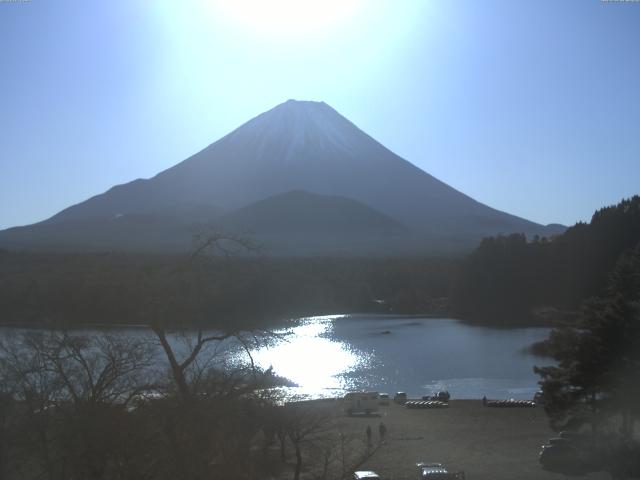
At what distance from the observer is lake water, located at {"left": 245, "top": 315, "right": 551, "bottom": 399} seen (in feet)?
58.5

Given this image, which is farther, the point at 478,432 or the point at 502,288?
the point at 502,288

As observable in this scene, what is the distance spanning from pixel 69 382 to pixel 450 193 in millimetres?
82385

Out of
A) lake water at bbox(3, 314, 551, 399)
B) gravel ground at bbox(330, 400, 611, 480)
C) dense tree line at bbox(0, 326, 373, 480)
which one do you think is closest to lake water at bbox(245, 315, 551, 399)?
lake water at bbox(3, 314, 551, 399)

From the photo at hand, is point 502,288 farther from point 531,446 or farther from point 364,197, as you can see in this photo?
point 364,197

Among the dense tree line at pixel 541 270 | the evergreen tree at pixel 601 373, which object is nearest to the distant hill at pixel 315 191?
the dense tree line at pixel 541 270

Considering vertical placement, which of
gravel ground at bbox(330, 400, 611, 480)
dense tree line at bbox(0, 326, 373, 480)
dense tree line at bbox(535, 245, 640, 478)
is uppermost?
dense tree line at bbox(0, 326, 373, 480)

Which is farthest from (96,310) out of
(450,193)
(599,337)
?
(450,193)

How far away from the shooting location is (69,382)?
11.9 ft

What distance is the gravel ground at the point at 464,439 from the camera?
28.7 ft

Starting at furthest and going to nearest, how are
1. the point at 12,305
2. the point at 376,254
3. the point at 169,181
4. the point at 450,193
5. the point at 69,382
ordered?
the point at 450,193 < the point at 169,181 < the point at 376,254 < the point at 12,305 < the point at 69,382

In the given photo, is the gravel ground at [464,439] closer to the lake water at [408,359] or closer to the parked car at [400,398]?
the parked car at [400,398]

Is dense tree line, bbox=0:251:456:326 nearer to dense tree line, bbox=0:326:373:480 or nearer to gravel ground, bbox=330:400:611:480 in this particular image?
dense tree line, bbox=0:326:373:480

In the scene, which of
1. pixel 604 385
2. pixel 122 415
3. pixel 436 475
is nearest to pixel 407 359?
pixel 604 385

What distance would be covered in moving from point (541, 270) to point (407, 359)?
1619 centimetres
